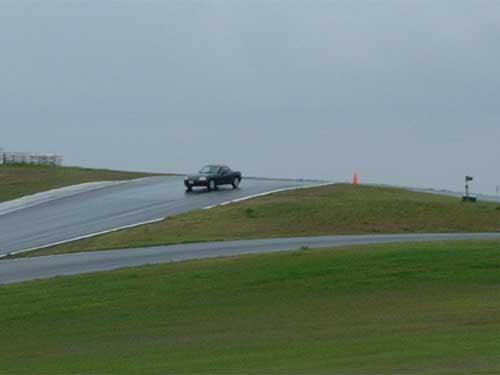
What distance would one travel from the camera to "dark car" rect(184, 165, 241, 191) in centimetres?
6131

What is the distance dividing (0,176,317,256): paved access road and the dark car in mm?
506

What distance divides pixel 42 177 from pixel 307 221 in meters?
24.8

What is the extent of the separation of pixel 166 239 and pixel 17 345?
20.4 meters

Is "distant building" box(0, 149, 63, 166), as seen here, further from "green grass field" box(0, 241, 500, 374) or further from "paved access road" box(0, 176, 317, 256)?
"green grass field" box(0, 241, 500, 374)

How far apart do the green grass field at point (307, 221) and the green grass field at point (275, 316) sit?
12.1 meters

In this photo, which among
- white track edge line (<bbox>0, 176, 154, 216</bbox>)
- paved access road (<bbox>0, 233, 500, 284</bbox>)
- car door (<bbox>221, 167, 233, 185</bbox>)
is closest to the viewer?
paved access road (<bbox>0, 233, 500, 284</bbox>)

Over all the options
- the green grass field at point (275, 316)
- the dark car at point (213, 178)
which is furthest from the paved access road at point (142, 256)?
the dark car at point (213, 178)

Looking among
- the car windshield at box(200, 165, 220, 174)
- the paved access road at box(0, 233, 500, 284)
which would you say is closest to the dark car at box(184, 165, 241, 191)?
the car windshield at box(200, 165, 220, 174)

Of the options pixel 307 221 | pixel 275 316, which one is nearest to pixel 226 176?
pixel 307 221

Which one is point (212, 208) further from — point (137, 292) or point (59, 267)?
point (137, 292)

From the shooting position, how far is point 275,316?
21406mm

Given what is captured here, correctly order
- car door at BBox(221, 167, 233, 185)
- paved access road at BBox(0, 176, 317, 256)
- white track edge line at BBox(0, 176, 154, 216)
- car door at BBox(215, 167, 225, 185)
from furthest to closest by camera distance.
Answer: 1. car door at BBox(221, 167, 233, 185)
2. car door at BBox(215, 167, 225, 185)
3. white track edge line at BBox(0, 176, 154, 216)
4. paved access road at BBox(0, 176, 317, 256)

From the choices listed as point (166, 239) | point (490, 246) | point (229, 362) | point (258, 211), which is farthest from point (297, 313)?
point (258, 211)

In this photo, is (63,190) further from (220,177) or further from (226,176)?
(226,176)
